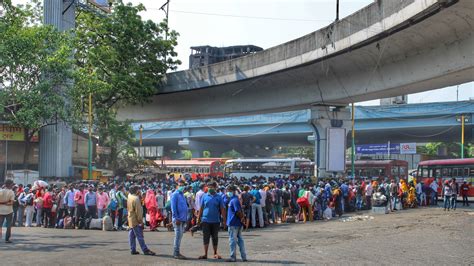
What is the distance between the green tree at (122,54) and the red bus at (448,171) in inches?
742

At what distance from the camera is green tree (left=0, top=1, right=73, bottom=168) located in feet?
78.4

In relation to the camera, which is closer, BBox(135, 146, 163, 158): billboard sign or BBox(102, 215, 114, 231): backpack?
BBox(102, 215, 114, 231): backpack

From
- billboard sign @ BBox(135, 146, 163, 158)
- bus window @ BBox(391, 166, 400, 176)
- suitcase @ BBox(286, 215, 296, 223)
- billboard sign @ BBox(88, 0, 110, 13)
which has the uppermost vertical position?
billboard sign @ BBox(88, 0, 110, 13)

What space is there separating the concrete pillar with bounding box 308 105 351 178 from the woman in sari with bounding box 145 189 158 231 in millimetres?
14105

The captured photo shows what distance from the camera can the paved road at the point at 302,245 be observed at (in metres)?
11.9

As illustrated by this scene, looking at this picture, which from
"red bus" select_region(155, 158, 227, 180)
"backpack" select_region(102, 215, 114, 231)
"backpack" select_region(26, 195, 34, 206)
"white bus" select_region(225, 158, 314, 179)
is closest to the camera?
"backpack" select_region(102, 215, 114, 231)

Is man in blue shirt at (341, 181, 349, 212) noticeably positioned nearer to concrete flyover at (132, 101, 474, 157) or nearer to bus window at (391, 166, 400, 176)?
bus window at (391, 166, 400, 176)

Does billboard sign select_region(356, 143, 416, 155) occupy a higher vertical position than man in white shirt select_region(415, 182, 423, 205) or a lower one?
higher

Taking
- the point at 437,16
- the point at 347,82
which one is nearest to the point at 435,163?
the point at 347,82

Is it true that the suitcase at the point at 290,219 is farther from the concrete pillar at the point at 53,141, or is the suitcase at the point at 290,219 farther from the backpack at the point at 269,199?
the concrete pillar at the point at 53,141

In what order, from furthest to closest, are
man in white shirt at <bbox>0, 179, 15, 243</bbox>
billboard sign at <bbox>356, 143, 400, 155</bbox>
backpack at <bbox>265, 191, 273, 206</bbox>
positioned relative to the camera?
1. billboard sign at <bbox>356, 143, 400, 155</bbox>
2. backpack at <bbox>265, 191, 273, 206</bbox>
3. man in white shirt at <bbox>0, 179, 15, 243</bbox>

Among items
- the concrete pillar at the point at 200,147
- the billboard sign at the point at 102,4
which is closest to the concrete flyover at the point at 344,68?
the billboard sign at the point at 102,4

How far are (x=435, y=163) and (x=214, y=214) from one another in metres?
30.2

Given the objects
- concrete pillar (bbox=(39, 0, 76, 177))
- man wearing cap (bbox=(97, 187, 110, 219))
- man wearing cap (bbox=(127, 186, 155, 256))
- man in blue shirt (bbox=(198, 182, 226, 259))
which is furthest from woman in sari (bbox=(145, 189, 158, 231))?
concrete pillar (bbox=(39, 0, 76, 177))
